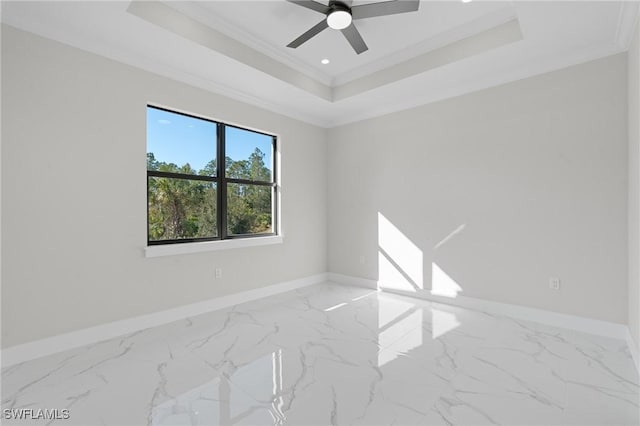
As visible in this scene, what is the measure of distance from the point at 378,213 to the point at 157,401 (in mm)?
3396

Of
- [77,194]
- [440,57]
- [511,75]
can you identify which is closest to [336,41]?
[440,57]

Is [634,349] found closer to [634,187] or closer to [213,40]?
[634,187]

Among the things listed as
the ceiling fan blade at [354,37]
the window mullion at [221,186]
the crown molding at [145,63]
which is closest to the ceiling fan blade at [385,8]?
the ceiling fan blade at [354,37]

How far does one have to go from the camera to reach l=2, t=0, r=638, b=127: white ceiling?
2379mm

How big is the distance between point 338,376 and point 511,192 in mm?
2669

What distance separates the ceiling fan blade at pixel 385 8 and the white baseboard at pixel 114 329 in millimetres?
3286

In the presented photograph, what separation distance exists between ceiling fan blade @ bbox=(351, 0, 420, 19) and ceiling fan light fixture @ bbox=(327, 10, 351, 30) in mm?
66

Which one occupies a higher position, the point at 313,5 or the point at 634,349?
the point at 313,5

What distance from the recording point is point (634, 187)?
2398 mm

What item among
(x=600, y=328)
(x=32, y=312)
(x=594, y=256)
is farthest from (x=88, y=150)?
(x=600, y=328)

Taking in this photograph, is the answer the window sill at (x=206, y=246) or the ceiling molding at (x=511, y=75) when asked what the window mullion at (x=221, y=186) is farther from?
the ceiling molding at (x=511, y=75)

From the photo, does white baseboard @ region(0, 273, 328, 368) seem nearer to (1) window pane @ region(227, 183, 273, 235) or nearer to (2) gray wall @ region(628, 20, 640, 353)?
(1) window pane @ region(227, 183, 273, 235)

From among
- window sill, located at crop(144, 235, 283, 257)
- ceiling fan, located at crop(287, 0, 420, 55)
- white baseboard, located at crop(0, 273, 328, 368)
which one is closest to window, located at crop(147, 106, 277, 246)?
window sill, located at crop(144, 235, 283, 257)

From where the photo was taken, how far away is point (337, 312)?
3.45m
